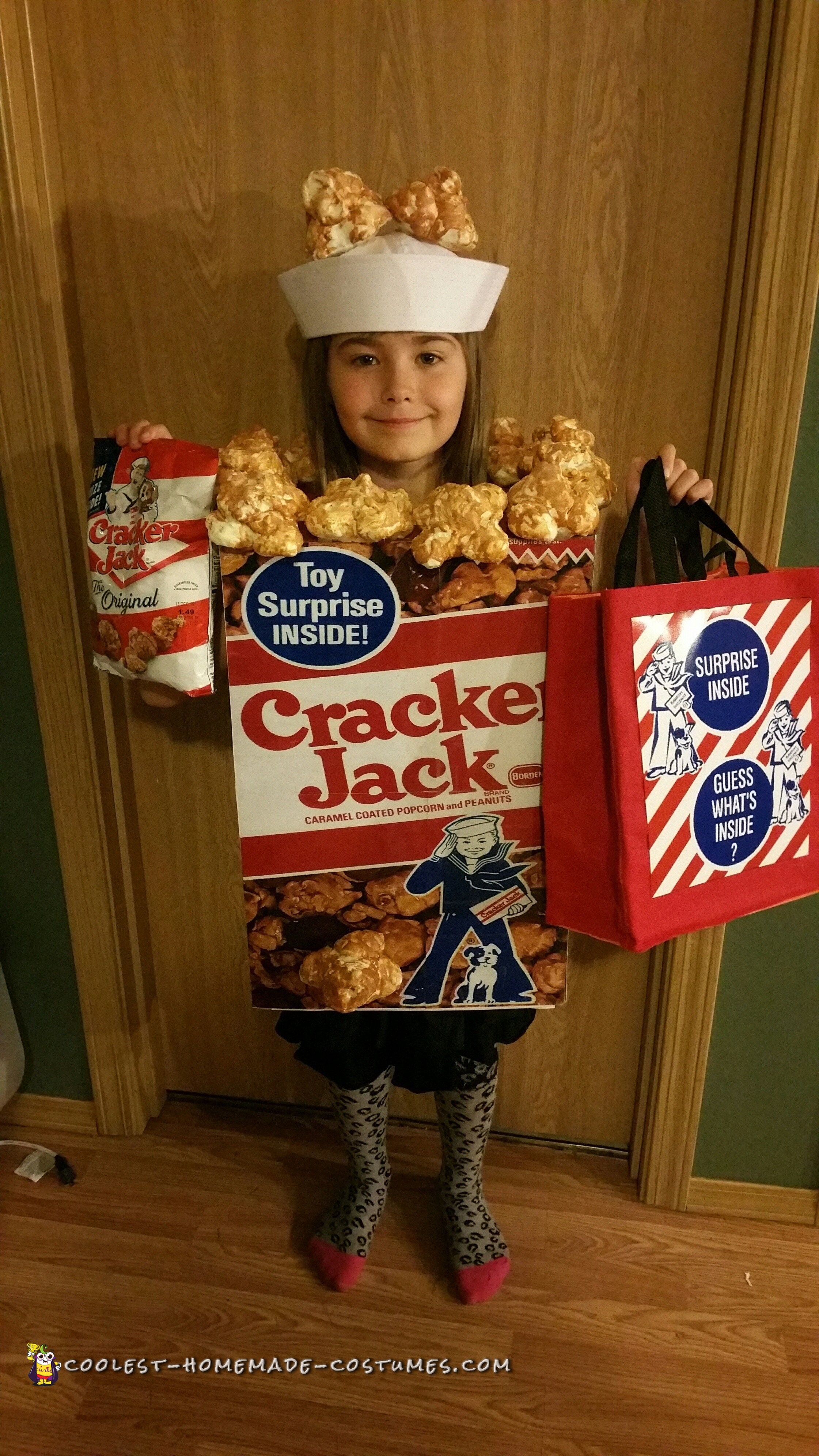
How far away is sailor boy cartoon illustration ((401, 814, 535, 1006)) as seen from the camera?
3.17ft

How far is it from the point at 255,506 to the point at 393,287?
0.80 ft

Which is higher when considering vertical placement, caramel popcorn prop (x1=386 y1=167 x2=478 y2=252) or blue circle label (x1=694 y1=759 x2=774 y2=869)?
caramel popcorn prop (x1=386 y1=167 x2=478 y2=252)

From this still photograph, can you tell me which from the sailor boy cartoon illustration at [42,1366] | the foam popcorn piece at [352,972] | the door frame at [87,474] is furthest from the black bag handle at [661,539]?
the sailor boy cartoon illustration at [42,1366]

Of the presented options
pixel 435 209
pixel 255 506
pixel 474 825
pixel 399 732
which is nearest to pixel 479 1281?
pixel 474 825

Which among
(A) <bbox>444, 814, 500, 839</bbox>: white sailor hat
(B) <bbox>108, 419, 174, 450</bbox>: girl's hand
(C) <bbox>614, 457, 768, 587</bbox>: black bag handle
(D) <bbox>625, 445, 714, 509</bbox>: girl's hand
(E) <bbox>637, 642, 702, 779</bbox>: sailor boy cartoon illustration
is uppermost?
(B) <bbox>108, 419, 174, 450</bbox>: girl's hand

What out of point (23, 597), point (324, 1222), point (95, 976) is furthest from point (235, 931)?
point (23, 597)

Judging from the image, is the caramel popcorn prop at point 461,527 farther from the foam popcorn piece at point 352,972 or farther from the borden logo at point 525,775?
the foam popcorn piece at point 352,972

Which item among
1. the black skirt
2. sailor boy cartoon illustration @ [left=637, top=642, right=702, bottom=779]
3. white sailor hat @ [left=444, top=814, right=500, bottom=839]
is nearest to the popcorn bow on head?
sailor boy cartoon illustration @ [left=637, top=642, right=702, bottom=779]

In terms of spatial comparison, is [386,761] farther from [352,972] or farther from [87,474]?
[87,474]

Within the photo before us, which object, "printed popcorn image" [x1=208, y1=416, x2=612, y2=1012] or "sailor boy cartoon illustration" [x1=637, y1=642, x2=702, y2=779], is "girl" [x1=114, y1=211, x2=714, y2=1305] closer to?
"printed popcorn image" [x1=208, y1=416, x2=612, y2=1012]

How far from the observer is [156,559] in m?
0.90

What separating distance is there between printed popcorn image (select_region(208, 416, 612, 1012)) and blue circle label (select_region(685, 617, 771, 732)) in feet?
0.46

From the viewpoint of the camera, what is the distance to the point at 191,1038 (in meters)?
1.50

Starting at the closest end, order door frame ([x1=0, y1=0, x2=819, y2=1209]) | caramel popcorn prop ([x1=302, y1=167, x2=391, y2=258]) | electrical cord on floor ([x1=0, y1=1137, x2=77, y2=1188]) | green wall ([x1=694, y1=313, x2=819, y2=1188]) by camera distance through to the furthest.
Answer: caramel popcorn prop ([x1=302, y1=167, x2=391, y2=258]), door frame ([x1=0, y1=0, x2=819, y2=1209]), green wall ([x1=694, y1=313, x2=819, y2=1188]), electrical cord on floor ([x1=0, y1=1137, x2=77, y2=1188])
